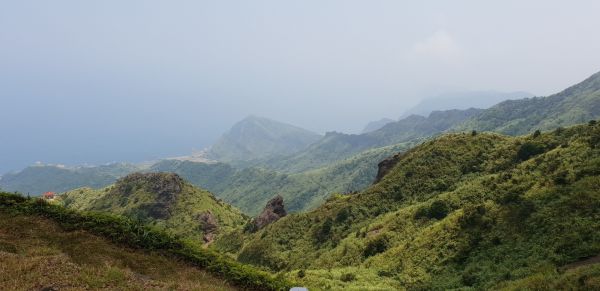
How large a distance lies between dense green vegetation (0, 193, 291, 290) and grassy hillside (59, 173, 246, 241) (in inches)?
3730

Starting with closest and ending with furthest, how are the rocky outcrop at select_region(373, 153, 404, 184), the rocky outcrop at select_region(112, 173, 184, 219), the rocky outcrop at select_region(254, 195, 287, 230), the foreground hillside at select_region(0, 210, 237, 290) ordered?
1. the foreground hillside at select_region(0, 210, 237, 290)
2. the rocky outcrop at select_region(373, 153, 404, 184)
3. the rocky outcrop at select_region(254, 195, 287, 230)
4. the rocky outcrop at select_region(112, 173, 184, 219)

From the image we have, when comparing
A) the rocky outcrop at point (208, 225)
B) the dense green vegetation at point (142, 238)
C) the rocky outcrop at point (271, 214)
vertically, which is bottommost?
the rocky outcrop at point (208, 225)

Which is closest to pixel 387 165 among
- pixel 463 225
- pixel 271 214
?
pixel 271 214

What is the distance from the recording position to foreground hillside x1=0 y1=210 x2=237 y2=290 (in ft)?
64.7

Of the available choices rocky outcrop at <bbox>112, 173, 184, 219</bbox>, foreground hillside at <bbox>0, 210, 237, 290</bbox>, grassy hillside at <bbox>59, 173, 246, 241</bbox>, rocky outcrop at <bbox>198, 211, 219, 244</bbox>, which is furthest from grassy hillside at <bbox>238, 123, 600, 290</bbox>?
rocky outcrop at <bbox>112, 173, 184, 219</bbox>

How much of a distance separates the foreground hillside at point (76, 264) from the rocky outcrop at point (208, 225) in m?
97.7

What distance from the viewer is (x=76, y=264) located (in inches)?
858

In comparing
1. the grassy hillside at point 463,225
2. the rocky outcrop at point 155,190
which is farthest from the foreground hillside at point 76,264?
the rocky outcrop at point 155,190

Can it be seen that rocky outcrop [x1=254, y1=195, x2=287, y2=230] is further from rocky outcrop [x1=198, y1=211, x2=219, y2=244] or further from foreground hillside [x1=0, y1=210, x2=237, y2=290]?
foreground hillside [x1=0, y1=210, x2=237, y2=290]

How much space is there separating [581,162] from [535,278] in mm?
31584

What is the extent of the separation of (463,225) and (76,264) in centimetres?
4016

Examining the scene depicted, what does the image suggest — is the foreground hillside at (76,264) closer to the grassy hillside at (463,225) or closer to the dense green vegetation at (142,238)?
the dense green vegetation at (142,238)

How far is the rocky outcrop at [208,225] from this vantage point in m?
123

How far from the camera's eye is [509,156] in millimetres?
75000
